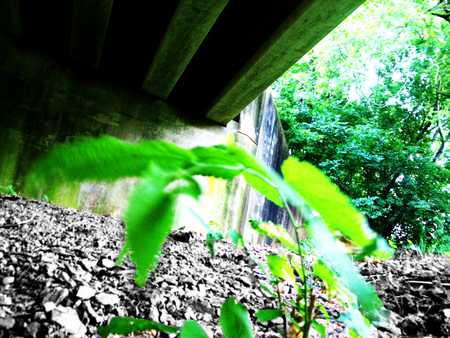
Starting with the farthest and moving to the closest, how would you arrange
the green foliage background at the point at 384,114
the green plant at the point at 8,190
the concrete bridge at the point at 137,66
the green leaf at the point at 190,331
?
the green foliage background at the point at 384,114 → the green plant at the point at 8,190 → the concrete bridge at the point at 137,66 → the green leaf at the point at 190,331

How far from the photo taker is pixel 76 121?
14.8 ft

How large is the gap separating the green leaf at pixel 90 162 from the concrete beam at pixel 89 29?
3242mm

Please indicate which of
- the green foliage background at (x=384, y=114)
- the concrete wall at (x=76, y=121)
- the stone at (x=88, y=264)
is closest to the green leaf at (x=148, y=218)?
the stone at (x=88, y=264)

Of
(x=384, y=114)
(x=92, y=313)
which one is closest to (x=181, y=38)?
(x=92, y=313)

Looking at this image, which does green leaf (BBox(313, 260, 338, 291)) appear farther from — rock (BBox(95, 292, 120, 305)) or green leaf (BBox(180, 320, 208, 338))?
rock (BBox(95, 292, 120, 305))

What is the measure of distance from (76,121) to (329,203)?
4815 millimetres

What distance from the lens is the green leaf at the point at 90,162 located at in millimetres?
347

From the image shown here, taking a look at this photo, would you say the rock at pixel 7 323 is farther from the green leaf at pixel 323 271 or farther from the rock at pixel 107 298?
the green leaf at pixel 323 271

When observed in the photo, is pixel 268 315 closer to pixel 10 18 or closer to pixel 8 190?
pixel 8 190

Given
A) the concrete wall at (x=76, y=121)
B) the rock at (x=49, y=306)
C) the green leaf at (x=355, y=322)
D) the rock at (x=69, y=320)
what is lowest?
the rock at (x=69, y=320)

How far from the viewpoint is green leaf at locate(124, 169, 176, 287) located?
0.33 meters

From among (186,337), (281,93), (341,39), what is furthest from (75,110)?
(281,93)

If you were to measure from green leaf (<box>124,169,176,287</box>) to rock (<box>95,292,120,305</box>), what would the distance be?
131 centimetres

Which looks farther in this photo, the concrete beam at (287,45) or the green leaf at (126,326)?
the concrete beam at (287,45)
